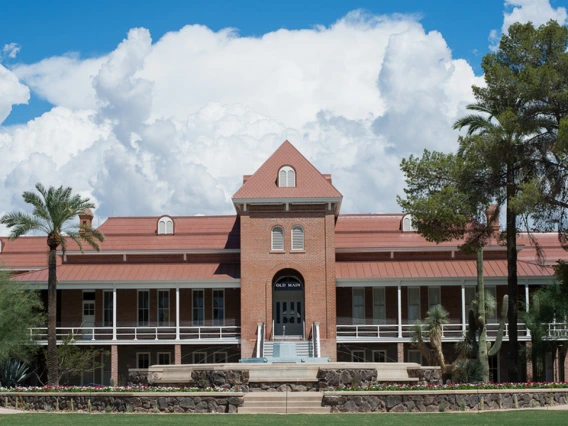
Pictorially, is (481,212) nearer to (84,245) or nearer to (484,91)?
(484,91)

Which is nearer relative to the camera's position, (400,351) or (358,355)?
(400,351)

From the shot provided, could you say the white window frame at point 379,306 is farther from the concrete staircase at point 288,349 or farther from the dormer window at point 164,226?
the dormer window at point 164,226

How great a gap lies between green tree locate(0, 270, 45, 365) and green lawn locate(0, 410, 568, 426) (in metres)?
14.0

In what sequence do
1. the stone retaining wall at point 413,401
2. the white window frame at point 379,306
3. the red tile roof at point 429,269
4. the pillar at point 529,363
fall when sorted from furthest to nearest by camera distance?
the white window frame at point 379,306 < the red tile roof at point 429,269 < the pillar at point 529,363 < the stone retaining wall at point 413,401

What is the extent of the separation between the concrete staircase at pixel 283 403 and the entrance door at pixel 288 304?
16.7 metres

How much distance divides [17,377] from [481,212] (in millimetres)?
22970

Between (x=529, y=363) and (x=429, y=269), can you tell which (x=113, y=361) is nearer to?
(x=429, y=269)

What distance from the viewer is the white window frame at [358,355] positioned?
44.9 meters

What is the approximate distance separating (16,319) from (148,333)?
719 cm

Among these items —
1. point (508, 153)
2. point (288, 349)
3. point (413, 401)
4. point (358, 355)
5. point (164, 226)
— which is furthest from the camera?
point (164, 226)

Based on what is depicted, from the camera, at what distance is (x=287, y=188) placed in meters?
44.6

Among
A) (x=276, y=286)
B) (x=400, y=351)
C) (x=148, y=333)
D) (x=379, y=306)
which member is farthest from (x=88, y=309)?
(x=400, y=351)

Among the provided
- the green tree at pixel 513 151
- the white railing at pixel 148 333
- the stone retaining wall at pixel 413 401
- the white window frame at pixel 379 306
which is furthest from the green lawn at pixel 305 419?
the white window frame at pixel 379 306

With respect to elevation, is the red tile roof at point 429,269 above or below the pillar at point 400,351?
above
